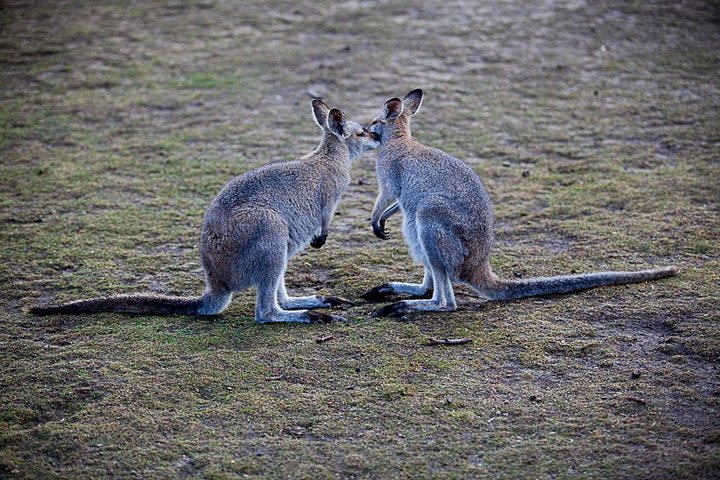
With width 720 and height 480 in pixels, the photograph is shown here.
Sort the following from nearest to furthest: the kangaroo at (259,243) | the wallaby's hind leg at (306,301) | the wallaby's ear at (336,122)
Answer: the kangaroo at (259,243)
the wallaby's hind leg at (306,301)
the wallaby's ear at (336,122)

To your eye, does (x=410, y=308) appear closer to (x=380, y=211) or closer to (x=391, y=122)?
(x=380, y=211)

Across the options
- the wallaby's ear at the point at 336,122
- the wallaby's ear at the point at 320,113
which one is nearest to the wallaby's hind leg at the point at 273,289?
the wallaby's ear at the point at 336,122

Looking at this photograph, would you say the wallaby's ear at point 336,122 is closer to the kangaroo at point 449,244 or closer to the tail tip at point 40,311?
the kangaroo at point 449,244

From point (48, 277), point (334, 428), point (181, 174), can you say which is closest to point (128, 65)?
point (181, 174)

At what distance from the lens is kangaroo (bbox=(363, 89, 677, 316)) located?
523cm

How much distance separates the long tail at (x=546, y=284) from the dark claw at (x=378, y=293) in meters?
0.60

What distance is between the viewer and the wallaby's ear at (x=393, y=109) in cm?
609

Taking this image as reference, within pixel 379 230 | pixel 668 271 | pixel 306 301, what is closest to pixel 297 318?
pixel 306 301

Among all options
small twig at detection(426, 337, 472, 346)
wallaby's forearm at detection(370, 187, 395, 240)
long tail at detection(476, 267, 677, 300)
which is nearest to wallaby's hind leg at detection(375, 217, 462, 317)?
long tail at detection(476, 267, 677, 300)

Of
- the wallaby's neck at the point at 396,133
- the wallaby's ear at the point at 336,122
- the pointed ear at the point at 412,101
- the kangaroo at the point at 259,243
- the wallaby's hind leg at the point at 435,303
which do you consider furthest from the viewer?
the pointed ear at the point at 412,101

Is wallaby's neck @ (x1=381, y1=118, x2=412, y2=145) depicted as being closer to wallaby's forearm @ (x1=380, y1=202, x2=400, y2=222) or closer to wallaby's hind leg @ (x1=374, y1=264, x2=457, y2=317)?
wallaby's forearm @ (x1=380, y1=202, x2=400, y2=222)

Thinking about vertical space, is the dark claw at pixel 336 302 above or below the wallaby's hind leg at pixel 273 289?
below

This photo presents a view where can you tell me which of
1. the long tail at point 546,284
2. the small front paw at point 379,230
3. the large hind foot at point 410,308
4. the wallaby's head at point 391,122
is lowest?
the large hind foot at point 410,308

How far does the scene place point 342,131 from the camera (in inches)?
231
